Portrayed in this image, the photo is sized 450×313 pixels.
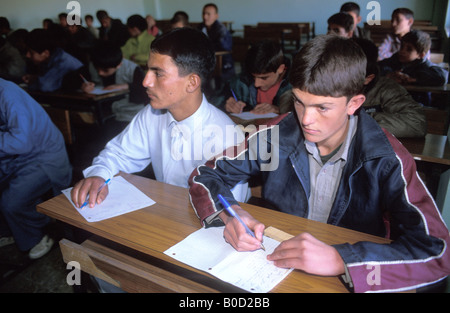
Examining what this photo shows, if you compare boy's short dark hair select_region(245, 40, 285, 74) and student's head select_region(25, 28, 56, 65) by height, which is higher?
student's head select_region(25, 28, 56, 65)

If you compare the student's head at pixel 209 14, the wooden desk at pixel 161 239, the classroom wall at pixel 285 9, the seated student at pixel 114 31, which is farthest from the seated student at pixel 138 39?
the classroom wall at pixel 285 9

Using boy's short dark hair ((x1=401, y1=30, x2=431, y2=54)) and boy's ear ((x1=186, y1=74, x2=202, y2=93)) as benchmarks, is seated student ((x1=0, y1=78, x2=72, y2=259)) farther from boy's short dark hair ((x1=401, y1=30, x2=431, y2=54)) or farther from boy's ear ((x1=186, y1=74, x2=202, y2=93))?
boy's short dark hair ((x1=401, y1=30, x2=431, y2=54))

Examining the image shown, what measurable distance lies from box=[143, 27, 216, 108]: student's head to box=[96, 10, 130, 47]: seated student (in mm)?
5282

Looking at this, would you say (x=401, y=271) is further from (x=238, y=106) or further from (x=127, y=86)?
(x=127, y=86)

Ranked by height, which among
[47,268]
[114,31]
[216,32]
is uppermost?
[114,31]

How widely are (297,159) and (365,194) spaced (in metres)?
0.23

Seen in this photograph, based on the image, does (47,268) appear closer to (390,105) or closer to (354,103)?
(354,103)

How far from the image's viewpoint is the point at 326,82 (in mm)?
942

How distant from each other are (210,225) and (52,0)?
9.23 metres

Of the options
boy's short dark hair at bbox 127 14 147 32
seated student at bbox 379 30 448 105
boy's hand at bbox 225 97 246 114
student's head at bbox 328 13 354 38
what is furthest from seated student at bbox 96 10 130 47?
seated student at bbox 379 30 448 105

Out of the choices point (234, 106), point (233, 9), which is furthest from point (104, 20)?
point (234, 106)

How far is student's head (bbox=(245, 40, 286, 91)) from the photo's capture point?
7.95 ft

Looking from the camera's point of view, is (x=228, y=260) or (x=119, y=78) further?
(x=119, y=78)

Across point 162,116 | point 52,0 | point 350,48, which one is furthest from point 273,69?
point 52,0
